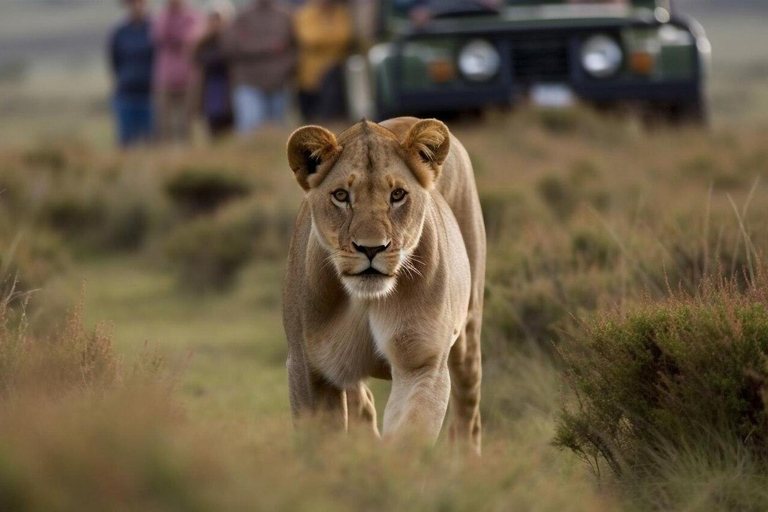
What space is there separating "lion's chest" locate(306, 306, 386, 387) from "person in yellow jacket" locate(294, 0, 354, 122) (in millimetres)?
10314

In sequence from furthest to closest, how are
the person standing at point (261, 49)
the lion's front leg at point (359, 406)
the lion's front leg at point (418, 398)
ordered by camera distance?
the person standing at point (261, 49) → the lion's front leg at point (359, 406) → the lion's front leg at point (418, 398)

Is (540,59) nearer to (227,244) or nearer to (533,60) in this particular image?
(533,60)

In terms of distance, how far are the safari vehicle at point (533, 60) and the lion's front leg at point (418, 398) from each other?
8.16 metres

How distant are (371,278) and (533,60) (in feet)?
29.9

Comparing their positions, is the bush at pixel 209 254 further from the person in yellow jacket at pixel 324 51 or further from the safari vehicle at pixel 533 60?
the person in yellow jacket at pixel 324 51

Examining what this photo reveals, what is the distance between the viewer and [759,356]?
4.69 m

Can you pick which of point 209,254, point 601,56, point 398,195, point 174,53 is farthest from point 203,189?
point 398,195

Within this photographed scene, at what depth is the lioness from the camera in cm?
464

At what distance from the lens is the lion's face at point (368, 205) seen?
4586 millimetres

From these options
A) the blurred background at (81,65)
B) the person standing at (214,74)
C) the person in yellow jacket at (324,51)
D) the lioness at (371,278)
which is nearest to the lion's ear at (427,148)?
the lioness at (371,278)

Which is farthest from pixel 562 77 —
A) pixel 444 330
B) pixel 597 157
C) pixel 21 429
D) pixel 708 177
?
pixel 21 429

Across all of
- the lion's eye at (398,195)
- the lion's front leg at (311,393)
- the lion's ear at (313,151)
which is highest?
the lion's ear at (313,151)

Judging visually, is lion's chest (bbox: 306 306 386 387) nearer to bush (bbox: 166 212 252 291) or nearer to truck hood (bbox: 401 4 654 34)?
bush (bbox: 166 212 252 291)

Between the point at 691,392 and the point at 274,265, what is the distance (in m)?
6.76
